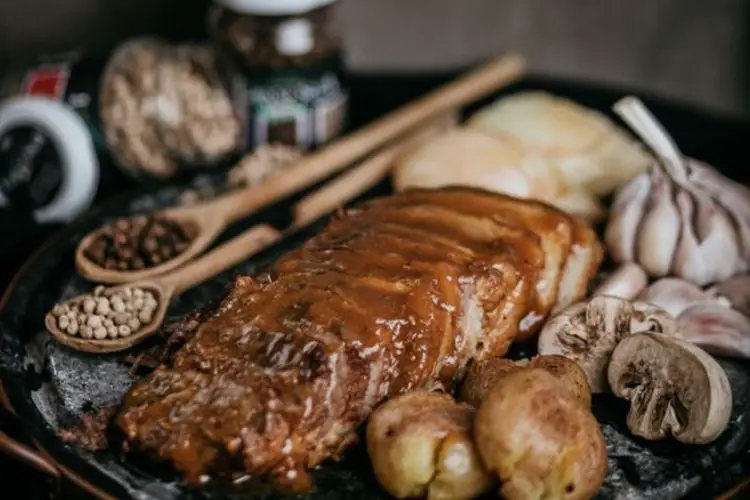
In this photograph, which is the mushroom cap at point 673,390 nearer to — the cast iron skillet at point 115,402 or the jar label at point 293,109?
the cast iron skillet at point 115,402

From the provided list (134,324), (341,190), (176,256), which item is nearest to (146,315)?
(134,324)

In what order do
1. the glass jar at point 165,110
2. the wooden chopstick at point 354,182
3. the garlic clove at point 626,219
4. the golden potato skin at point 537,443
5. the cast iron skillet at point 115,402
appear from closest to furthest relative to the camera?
the golden potato skin at point 537,443, the cast iron skillet at point 115,402, the garlic clove at point 626,219, the wooden chopstick at point 354,182, the glass jar at point 165,110

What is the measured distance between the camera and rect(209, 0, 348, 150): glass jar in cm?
263

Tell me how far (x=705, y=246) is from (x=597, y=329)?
403mm

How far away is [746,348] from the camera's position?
2037 millimetres

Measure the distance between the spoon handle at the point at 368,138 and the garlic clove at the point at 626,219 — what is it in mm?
661

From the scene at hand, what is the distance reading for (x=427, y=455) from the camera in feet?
5.33

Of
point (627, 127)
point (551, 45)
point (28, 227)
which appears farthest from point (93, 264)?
point (551, 45)

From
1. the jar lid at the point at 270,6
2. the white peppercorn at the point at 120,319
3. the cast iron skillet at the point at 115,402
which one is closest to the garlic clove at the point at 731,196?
the cast iron skillet at the point at 115,402

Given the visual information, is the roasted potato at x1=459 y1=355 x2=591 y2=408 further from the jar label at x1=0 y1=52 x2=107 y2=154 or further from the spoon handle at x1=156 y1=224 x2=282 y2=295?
the jar label at x1=0 y1=52 x2=107 y2=154

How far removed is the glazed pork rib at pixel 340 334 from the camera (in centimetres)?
168

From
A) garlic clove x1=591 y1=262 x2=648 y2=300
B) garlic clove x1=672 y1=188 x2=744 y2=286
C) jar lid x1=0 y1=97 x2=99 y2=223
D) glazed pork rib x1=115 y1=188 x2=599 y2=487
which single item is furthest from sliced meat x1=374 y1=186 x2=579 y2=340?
jar lid x1=0 y1=97 x2=99 y2=223

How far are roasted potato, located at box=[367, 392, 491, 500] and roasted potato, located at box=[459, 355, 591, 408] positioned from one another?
0.11 m

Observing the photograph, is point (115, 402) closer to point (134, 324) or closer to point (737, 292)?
point (134, 324)
